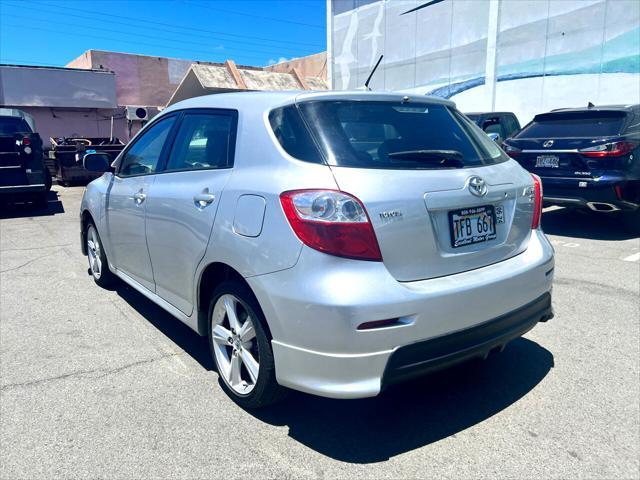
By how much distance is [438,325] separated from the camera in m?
2.42

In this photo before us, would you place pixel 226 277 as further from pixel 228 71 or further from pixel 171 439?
pixel 228 71

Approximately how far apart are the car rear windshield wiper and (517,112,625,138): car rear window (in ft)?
17.1

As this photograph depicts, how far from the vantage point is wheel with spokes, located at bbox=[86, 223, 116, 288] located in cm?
498

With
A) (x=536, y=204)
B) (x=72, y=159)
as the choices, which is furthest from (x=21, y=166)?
(x=536, y=204)

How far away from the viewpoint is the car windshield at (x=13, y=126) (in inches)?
405

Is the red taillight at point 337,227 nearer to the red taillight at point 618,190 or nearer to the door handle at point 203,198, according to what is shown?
the door handle at point 203,198

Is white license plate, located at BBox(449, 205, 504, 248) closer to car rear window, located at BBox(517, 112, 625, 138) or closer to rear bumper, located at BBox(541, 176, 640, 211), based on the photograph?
rear bumper, located at BBox(541, 176, 640, 211)

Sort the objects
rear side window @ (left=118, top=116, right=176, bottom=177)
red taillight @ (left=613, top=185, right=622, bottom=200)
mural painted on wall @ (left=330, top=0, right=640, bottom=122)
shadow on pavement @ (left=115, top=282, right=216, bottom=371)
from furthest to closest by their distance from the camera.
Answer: mural painted on wall @ (left=330, top=0, right=640, bottom=122) → red taillight @ (left=613, top=185, right=622, bottom=200) → rear side window @ (left=118, top=116, right=176, bottom=177) → shadow on pavement @ (left=115, top=282, right=216, bottom=371)

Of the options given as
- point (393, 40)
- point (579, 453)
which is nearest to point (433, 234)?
point (579, 453)

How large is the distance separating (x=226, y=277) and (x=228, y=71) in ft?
73.0

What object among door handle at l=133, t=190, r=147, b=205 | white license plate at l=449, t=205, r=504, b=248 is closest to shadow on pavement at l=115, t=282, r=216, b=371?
door handle at l=133, t=190, r=147, b=205

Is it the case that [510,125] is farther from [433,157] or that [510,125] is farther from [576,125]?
[433,157]

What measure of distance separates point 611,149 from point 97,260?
6.34 metres

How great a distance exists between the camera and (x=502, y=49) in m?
16.8
